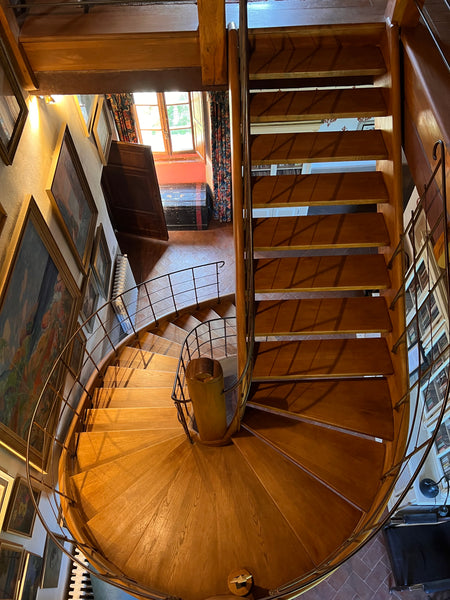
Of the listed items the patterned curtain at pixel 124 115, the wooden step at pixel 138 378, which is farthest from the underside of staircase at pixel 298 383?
the patterned curtain at pixel 124 115

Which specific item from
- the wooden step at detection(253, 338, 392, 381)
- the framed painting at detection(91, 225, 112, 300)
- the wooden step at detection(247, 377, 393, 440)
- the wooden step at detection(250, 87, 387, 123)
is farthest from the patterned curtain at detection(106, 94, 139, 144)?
the wooden step at detection(247, 377, 393, 440)

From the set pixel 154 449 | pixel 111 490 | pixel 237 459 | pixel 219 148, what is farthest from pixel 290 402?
pixel 219 148

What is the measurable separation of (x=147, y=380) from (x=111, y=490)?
125 cm

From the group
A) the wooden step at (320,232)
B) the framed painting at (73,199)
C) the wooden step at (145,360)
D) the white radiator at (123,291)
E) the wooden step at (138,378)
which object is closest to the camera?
the wooden step at (320,232)

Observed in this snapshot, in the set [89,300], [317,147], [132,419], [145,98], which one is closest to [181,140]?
[145,98]

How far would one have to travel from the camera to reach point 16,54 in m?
3.04

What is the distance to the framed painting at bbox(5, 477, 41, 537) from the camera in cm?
275

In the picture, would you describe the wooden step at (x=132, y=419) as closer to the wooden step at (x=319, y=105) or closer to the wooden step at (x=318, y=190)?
the wooden step at (x=318, y=190)

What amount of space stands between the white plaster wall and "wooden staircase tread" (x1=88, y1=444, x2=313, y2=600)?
0.74m

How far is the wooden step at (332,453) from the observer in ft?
8.70

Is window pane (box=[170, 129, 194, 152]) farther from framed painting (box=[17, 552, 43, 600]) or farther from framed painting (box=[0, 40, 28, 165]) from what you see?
framed painting (box=[17, 552, 43, 600])

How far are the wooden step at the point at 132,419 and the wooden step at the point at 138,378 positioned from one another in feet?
1.35

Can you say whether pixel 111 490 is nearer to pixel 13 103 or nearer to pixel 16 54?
pixel 13 103

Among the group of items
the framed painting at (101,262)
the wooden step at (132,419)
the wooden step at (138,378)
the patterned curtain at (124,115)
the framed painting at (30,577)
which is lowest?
the framed painting at (30,577)
